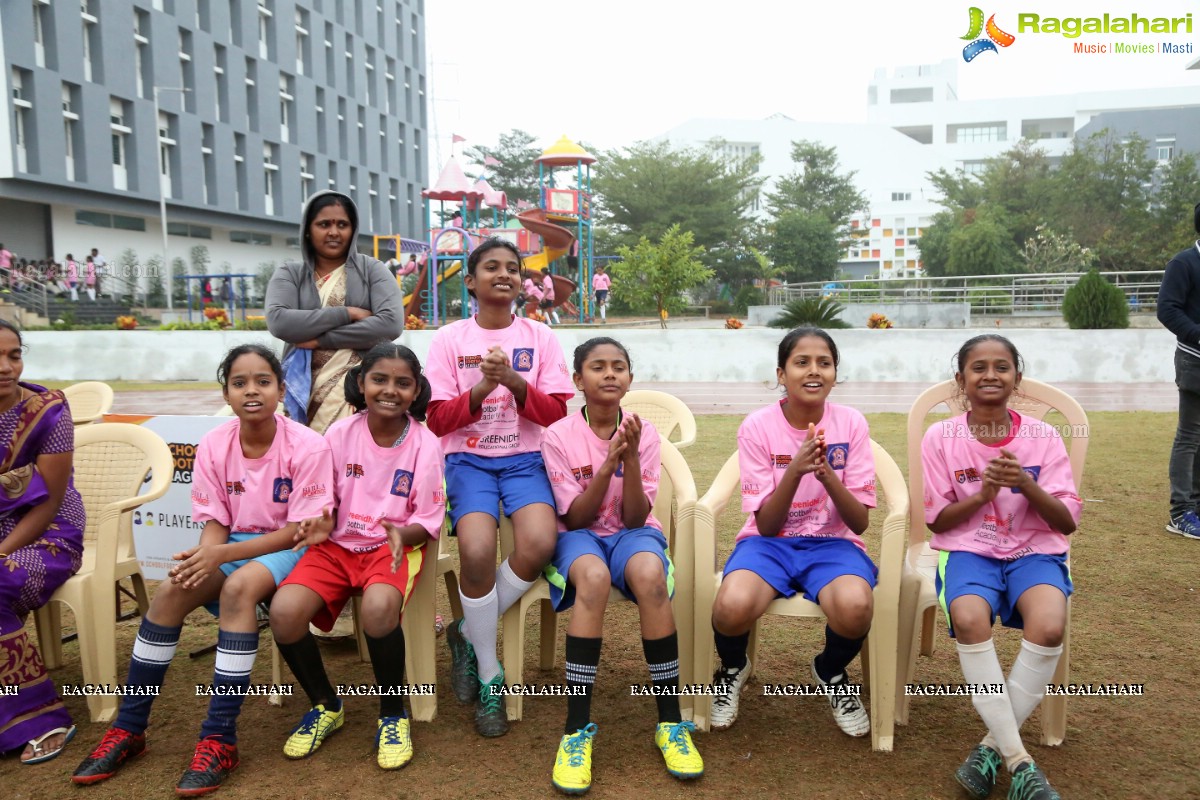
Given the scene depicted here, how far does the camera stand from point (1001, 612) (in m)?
2.65

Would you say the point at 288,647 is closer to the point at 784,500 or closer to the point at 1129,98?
the point at 784,500

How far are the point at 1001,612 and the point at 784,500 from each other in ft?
2.36

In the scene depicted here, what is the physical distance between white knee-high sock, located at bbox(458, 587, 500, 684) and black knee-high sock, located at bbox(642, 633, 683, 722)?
566 millimetres

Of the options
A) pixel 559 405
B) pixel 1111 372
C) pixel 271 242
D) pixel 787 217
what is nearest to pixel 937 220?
pixel 787 217

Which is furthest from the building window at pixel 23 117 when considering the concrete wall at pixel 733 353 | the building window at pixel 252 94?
the concrete wall at pixel 733 353

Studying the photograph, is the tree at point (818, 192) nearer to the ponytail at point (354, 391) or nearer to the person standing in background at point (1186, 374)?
the person standing in background at point (1186, 374)

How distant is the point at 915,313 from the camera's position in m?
20.3

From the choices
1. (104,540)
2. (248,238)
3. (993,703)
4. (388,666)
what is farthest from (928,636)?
(248,238)

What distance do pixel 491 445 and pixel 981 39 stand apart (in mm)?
16821

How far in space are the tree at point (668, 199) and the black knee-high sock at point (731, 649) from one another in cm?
3911

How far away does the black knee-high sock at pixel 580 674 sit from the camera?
2.62 metres

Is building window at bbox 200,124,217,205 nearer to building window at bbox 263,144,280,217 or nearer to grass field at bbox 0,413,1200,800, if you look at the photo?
building window at bbox 263,144,280,217

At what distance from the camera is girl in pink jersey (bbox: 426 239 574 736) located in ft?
9.65

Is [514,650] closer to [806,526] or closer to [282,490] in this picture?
[282,490]
